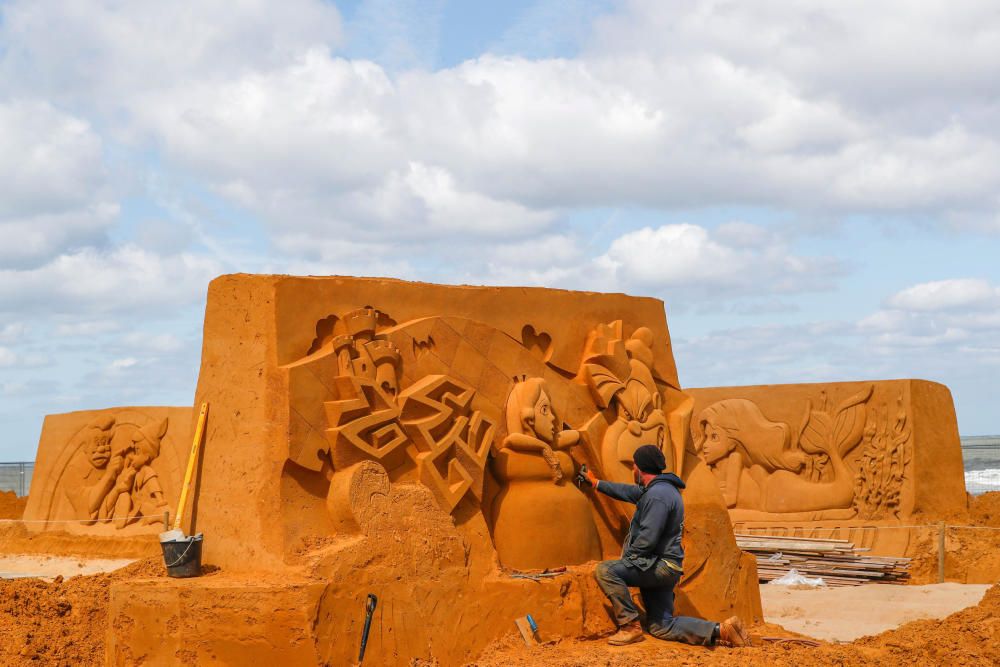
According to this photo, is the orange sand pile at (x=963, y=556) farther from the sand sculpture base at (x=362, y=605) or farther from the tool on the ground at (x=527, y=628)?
the tool on the ground at (x=527, y=628)

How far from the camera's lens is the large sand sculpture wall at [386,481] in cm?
681

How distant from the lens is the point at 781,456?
15.9 m

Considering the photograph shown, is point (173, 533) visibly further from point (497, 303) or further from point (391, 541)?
point (497, 303)

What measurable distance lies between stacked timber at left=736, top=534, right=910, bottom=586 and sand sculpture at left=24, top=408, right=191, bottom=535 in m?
8.37

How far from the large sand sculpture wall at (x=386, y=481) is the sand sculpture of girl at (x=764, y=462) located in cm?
728

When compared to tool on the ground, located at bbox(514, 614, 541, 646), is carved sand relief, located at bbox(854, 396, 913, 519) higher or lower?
higher

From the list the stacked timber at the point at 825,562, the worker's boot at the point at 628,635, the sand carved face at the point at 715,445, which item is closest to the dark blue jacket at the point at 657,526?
the worker's boot at the point at 628,635

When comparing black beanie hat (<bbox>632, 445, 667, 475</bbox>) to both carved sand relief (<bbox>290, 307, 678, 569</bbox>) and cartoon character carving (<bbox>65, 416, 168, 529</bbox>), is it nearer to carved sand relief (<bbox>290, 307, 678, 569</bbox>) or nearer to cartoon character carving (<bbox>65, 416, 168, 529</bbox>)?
carved sand relief (<bbox>290, 307, 678, 569</bbox>)

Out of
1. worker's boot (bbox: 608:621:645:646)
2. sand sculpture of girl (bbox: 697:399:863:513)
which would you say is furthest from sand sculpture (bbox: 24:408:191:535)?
worker's boot (bbox: 608:621:645:646)

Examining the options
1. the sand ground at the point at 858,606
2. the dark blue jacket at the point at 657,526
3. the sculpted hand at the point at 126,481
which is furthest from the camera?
the sculpted hand at the point at 126,481

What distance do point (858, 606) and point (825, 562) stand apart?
2686 mm

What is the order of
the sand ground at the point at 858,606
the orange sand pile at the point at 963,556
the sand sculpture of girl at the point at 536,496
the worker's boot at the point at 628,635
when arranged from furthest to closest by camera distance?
the orange sand pile at the point at 963,556 < the sand ground at the point at 858,606 < the sand sculpture of girl at the point at 536,496 < the worker's boot at the point at 628,635

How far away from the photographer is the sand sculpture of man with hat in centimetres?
723

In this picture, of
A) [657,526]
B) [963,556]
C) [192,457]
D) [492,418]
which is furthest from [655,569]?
[963,556]
